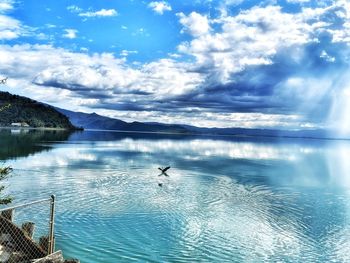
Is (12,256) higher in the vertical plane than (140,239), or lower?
higher

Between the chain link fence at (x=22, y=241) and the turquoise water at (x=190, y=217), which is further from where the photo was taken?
the turquoise water at (x=190, y=217)

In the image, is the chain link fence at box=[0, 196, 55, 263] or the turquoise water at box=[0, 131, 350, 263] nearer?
the chain link fence at box=[0, 196, 55, 263]

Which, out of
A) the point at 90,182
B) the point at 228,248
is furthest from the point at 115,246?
the point at 90,182

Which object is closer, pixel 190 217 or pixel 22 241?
pixel 22 241

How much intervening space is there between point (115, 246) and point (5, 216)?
779 cm

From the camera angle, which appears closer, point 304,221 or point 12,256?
point 12,256

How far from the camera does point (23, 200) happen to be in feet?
121

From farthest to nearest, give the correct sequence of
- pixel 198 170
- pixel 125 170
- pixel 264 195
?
1. pixel 198 170
2. pixel 125 170
3. pixel 264 195

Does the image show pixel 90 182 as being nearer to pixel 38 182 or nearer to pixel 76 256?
pixel 38 182

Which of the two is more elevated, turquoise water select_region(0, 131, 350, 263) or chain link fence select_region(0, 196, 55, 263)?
chain link fence select_region(0, 196, 55, 263)

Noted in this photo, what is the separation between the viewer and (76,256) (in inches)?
883

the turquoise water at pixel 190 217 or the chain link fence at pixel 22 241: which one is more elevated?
the chain link fence at pixel 22 241

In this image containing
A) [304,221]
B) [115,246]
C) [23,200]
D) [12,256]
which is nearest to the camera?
[12,256]

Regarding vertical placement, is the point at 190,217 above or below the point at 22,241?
below
